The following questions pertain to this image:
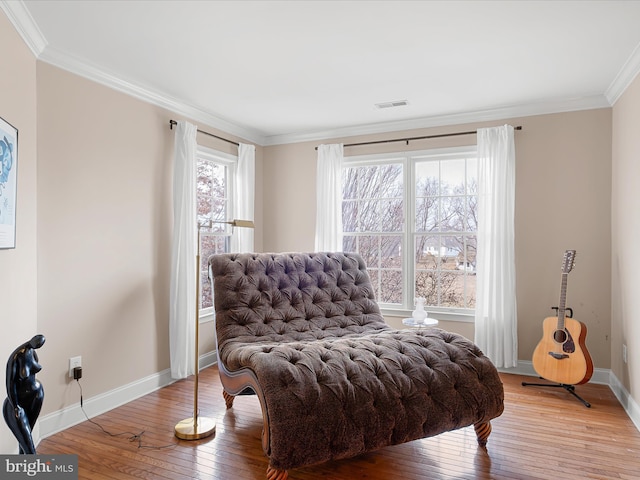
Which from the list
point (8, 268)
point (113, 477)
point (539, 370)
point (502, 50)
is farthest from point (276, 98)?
point (539, 370)

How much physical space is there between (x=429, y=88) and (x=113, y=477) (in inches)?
132

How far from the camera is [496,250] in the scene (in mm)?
3713

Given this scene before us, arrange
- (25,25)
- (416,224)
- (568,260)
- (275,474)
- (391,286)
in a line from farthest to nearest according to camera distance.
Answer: (391,286) → (416,224) → (568,260) → (25,25) → (275,474)

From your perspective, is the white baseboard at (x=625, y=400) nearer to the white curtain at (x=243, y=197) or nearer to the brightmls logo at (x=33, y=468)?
the brightmls logo at (x=33, y=468)

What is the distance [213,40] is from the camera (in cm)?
252

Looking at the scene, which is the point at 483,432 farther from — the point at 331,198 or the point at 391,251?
the point at 331,198

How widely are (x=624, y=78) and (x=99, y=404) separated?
4.45 m

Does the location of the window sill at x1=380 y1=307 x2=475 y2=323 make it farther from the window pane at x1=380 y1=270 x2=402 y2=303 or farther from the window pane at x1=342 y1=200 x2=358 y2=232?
the window pane at x1=342 y1=200 x2=358 y2=232

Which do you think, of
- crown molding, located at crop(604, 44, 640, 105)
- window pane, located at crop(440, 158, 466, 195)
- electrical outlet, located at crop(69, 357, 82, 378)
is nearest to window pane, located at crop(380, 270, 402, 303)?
window pane, located at crop(440, 158, 466, 195)

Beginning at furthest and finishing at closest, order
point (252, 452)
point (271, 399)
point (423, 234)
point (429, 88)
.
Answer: point (423, 234), point (429, 88), point (252, 452), point (271, 399)

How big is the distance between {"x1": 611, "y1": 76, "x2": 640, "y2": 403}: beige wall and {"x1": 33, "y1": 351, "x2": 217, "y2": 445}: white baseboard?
3.56 metres

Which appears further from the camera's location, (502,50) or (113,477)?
(502,50)

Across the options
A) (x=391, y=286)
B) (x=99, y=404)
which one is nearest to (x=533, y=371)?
(x=391, y=286)

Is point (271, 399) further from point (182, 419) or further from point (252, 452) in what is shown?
point (182, 419)
